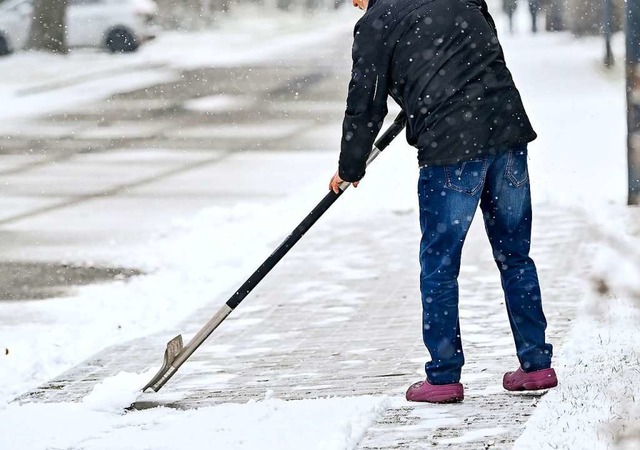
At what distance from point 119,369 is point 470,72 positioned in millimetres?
2297

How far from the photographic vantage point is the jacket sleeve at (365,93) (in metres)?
4.78

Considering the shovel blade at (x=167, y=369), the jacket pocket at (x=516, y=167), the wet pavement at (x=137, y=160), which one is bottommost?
the wet pavement at (x=137, y=160)

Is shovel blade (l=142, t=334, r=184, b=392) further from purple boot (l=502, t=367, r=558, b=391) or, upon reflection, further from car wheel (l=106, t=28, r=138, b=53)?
car wheel (l=106, t=28, r=138, b=53)

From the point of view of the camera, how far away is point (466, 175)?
484 cm

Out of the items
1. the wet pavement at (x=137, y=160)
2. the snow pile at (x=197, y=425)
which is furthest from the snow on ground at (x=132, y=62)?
the snow pile at (x=197, y=425)

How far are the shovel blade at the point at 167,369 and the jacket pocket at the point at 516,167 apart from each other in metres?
1.52

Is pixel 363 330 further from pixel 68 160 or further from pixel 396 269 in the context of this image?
pixel 68 160

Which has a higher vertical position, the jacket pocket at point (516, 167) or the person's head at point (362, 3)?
the person's head at point (362, 3)

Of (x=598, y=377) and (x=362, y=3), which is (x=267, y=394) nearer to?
(x=598, y=377)

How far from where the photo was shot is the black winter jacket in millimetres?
4762

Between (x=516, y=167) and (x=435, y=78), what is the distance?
→ 46 cm

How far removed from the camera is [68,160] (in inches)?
614

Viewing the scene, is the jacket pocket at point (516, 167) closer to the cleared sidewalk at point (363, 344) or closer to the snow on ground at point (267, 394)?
the snow on ground at point (267, 394)

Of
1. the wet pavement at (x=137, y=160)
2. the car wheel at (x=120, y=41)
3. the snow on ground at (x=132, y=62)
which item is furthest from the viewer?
the car wheel at (x=120, y=41)
